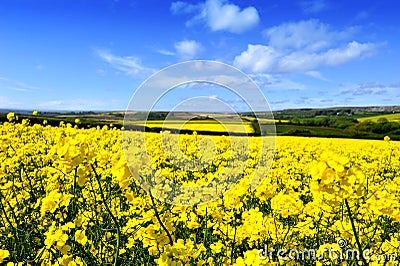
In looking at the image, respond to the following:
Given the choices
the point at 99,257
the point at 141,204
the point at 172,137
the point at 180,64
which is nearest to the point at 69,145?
the point at 99,257

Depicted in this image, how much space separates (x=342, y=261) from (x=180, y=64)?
3414 mm

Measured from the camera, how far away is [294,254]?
3383 millimetres

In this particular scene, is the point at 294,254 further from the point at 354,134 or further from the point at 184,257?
the point at 354,134

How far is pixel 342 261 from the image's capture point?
3.28m

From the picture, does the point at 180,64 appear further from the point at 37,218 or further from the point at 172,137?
the point at 172,137

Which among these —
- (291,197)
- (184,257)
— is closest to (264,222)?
(291,197)

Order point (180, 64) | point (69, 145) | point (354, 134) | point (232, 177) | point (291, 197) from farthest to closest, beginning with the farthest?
point (354, 134)
point (232, 177)
point (180, 64)
point (291, 197)
point (69, 145)

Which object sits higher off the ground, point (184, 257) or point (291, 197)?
point (291, 197)

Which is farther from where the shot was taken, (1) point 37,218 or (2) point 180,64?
(2) point 180,64

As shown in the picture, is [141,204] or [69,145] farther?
[141,204]

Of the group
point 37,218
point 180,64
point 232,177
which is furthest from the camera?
point 232,177

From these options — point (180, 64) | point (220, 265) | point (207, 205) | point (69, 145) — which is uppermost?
point (180, 64)

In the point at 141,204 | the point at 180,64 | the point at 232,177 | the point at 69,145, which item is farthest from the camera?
the point at 232,177

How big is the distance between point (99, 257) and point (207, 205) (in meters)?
1.29
